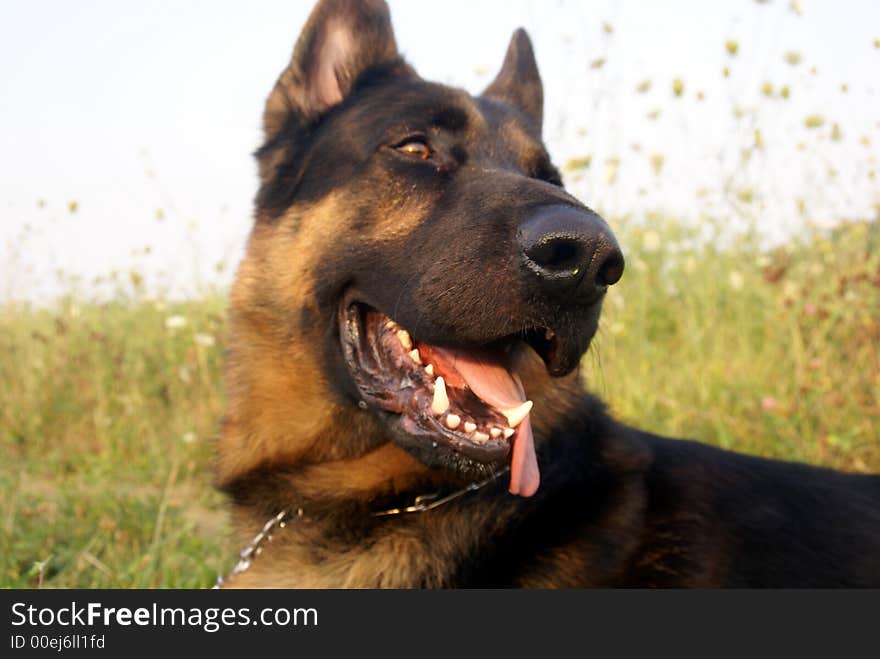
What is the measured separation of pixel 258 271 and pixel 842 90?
4926 millimetres

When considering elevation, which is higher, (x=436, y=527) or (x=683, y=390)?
(x=436, y=527)

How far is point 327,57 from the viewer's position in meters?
3.12

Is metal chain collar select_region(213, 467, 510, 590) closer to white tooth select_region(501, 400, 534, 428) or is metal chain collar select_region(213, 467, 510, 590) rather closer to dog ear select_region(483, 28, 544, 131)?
white tooth select_region(501, 400, 534, 428)

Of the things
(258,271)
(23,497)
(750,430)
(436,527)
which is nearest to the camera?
(436,527)

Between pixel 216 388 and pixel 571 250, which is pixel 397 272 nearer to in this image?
pixel 571 250

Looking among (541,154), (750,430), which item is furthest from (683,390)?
(541,154)

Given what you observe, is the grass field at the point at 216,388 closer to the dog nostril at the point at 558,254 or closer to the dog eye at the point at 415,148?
the dog eye at the point at 415,148

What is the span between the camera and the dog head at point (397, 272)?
2176mm

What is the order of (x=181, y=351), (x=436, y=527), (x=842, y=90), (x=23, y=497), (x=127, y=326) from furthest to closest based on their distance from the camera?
(x=127, y=326), (x=181, y=351), (x=842, y=90), (x=23, y=497), (x=436, y=527)

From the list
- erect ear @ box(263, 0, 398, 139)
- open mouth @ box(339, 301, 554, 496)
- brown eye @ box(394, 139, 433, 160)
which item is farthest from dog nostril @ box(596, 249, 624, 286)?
erect ear @ box(263, 0, 398, 139)

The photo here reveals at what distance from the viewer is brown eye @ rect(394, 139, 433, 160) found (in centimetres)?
278
